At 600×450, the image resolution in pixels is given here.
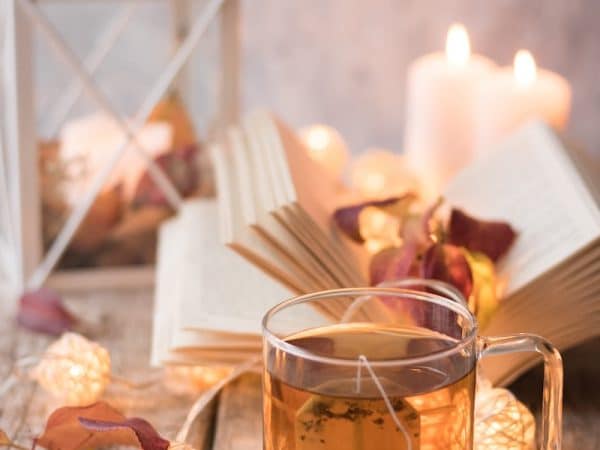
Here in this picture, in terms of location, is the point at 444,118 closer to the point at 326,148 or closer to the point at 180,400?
the point at 326,148

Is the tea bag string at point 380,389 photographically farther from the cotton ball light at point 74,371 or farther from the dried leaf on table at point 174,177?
the dried leaf on table at point 174,177

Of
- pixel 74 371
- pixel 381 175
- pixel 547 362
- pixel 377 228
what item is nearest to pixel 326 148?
pixel 381 175

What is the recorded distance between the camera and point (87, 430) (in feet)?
1.80

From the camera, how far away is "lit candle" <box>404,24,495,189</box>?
40.3 inches

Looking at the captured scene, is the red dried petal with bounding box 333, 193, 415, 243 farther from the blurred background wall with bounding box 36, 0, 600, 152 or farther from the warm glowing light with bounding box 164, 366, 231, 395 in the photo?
the blurred background wall with bounding box 36, 0, 600, 152

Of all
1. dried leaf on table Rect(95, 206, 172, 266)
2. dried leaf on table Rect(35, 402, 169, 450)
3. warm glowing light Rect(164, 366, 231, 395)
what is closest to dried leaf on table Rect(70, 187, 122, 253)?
dried leaf on table Rect(95, 206, 172, 266)

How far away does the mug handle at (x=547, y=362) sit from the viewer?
471 millimetres

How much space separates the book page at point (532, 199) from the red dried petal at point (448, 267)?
0.03 meters

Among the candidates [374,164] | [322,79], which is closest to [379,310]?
[374,164]

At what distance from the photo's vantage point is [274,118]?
813 mm

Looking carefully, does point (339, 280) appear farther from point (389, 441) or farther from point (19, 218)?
point (19, 218)

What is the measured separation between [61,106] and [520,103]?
46 cm

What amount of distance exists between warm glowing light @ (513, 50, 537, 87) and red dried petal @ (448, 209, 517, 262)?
0.33 m

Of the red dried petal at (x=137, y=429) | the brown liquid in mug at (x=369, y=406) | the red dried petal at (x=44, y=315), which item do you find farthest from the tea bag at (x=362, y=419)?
the red dried petal at (x=44, y=315)
